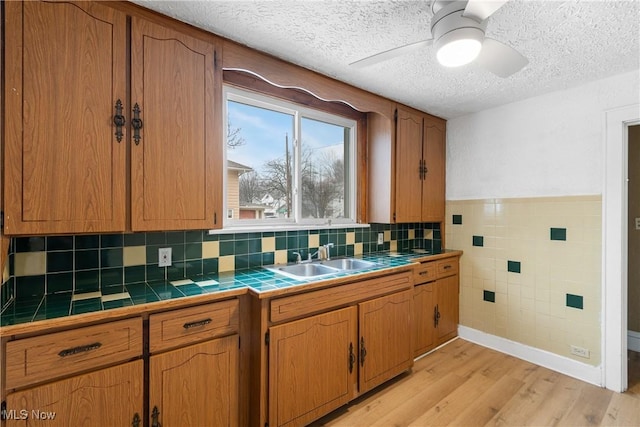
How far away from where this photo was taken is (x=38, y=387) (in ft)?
3.75

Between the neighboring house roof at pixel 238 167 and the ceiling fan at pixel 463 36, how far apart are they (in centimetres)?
120

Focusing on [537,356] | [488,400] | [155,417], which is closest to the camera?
[155,417]

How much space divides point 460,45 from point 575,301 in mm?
2300

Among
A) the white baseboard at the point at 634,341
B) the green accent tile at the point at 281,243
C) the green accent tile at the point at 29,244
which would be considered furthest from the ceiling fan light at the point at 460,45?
the white baseboard at the point at 634,341

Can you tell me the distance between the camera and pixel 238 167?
88.0 inches

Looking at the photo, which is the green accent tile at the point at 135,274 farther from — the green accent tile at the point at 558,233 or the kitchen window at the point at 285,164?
the green accent tile at the point at 558,233

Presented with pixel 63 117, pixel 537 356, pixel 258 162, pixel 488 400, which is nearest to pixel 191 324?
pixel 63 117

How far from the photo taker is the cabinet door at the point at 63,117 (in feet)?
3.99

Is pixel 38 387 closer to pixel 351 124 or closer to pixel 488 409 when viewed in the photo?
pixel 488 409

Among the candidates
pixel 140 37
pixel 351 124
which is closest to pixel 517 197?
pixel 351 124

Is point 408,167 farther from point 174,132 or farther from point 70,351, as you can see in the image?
point 70,351

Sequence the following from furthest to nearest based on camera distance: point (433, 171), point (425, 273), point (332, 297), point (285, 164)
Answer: point (433, 171)
point (425, 273)
point (285, 164)
point (332, 297)

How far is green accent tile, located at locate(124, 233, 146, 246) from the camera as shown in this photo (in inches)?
68.2

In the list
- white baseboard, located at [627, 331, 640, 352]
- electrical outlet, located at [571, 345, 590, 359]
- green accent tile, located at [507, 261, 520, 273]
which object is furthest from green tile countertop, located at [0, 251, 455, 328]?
white baseboard, located at [627, 331, 640, 352]
